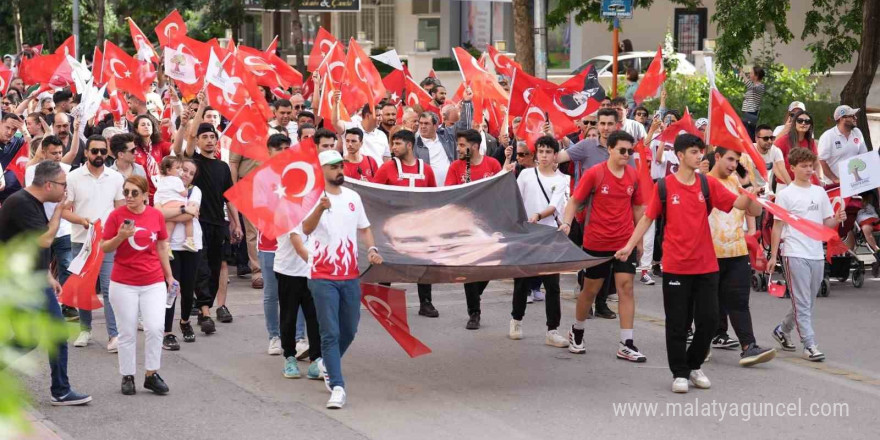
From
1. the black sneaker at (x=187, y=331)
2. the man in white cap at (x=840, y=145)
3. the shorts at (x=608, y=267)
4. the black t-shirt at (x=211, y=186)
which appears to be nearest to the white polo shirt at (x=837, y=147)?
the man in white cap at (x=840, y=145)

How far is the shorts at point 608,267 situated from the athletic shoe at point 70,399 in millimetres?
3964

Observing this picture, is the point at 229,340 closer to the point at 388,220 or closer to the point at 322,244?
the point at 388,220

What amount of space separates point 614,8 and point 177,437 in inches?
449

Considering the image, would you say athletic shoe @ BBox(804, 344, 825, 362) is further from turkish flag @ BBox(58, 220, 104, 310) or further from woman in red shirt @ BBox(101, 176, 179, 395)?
turkish flag @ BBox(58, 220, 104, 310)

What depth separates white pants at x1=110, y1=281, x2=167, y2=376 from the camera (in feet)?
25.1

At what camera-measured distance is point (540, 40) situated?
19.4 meters

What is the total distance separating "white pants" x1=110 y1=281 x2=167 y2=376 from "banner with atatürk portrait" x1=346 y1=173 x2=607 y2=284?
4.67 feet

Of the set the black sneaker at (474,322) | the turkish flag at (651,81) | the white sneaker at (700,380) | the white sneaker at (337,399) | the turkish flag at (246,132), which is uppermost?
the turkish flag at (651,81)

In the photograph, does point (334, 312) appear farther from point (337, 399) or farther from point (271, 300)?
point (271, 300)

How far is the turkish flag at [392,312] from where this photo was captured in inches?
315

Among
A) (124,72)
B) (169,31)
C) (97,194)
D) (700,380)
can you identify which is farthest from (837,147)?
(124,72)

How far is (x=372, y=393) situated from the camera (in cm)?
790

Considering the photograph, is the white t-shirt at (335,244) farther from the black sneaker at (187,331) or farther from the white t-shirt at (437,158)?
the white t-shirt at (437,158)

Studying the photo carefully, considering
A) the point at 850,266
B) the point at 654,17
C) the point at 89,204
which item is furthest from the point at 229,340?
the point at 654,17
